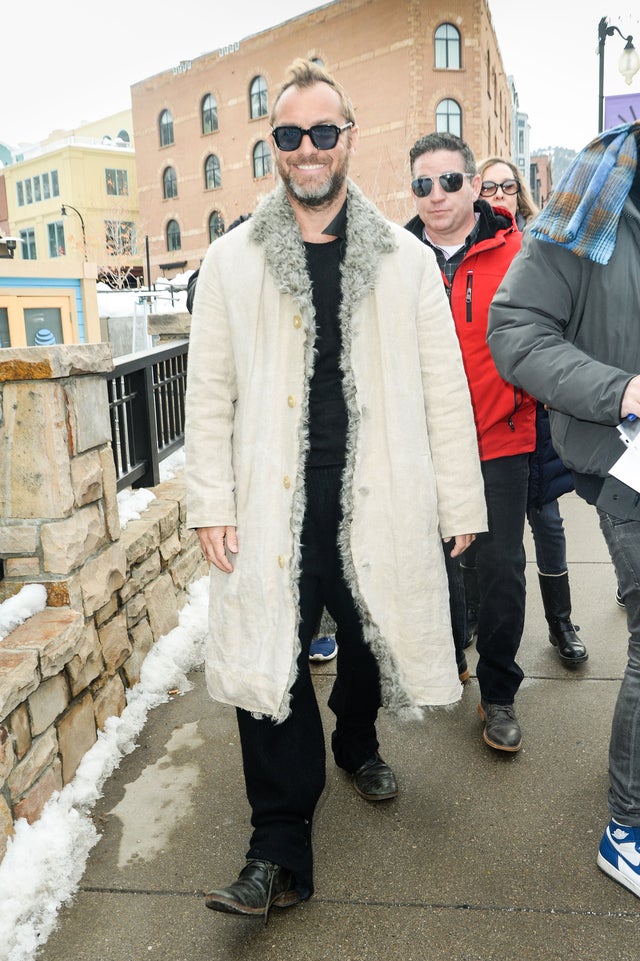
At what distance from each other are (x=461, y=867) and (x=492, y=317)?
1.71 meters

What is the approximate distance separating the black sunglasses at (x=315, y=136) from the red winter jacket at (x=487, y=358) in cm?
104

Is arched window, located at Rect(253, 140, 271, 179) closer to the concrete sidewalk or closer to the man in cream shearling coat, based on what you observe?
the concrete sidewalk

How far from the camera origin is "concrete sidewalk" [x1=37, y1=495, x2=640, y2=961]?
2.34 meters

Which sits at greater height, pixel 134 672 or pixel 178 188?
pixel 178 188

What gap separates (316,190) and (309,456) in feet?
2.57

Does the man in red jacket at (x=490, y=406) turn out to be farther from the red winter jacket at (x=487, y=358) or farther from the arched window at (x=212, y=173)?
the arched window at (x=212, y=173)

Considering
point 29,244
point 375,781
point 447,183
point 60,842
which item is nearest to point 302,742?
point 375,781

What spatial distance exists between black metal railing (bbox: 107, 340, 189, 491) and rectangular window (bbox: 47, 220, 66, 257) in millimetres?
54342

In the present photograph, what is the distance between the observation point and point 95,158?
55750 millimetres

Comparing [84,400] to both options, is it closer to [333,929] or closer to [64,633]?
Result: [64,633]

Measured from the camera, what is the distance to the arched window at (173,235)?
151 ft

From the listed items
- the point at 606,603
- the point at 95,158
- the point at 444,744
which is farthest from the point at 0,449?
the point at 95,158

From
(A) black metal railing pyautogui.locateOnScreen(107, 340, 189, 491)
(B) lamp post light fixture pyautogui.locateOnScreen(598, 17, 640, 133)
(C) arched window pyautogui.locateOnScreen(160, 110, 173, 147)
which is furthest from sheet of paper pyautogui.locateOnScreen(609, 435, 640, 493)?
(C) arched window pyautogui.locateOnScreen(160, 110, 173, 147)

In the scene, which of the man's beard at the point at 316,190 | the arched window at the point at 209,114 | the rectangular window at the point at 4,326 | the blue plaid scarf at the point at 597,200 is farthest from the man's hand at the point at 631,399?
the arched window at the point at 209,114
